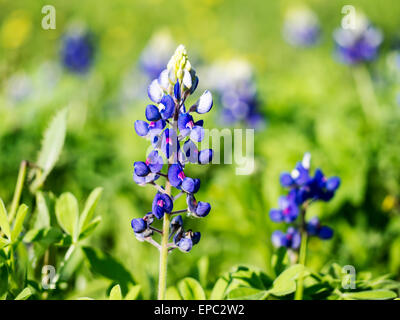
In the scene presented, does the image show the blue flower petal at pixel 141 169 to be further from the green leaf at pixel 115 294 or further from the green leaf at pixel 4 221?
the green leaf at pixel 4 221

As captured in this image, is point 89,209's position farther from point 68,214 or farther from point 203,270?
point 203,270

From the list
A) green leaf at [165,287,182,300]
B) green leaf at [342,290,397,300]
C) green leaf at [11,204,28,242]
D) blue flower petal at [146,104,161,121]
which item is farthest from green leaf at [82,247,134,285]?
green leaf at [342,290,397,300]

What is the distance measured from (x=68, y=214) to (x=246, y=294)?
2.37 ft

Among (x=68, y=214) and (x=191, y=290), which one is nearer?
(x=191, y=290)

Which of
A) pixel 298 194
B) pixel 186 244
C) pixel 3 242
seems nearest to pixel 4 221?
pixel 3 242

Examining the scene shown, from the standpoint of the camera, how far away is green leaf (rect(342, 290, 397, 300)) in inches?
63.4

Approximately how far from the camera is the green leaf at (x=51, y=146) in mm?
1976

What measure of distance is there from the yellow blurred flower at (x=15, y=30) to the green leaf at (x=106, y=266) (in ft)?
16.0

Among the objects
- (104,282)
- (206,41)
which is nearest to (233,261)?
(104,282)

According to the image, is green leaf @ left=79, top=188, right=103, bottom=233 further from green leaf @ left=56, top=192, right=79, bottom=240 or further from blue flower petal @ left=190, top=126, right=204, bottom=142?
blue flower petal @ left=190, top=126, right=204, bottom=142

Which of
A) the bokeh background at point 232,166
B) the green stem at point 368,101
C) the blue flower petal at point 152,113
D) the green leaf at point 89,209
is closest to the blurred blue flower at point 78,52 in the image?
the bokeh background at point 232,166

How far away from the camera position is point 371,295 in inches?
64.8

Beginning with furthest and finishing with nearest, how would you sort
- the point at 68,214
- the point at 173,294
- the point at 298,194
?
the point at 298,194 < the point at 68,214 < the point at 173,294
